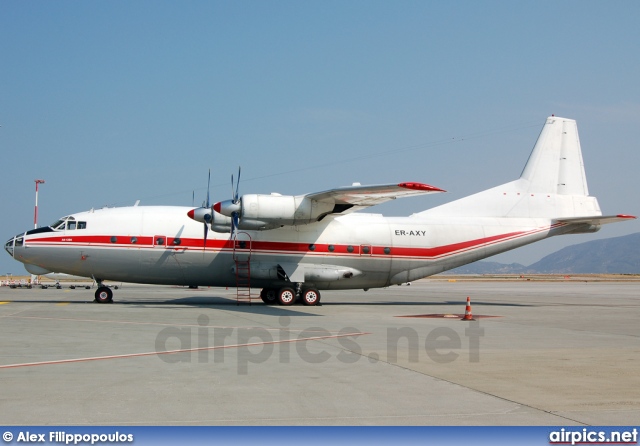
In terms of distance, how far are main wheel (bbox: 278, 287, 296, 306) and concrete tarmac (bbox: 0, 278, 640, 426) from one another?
781cm

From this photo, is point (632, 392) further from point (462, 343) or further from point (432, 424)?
point (462, 343)

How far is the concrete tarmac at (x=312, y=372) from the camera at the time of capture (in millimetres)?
8242

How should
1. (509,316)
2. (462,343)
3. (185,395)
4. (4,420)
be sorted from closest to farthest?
(4,420) < (185,395) < (462,343) < (509,316)

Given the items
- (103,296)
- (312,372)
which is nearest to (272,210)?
(103,296)

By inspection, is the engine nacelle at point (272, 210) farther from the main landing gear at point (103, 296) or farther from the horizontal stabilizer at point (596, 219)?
the horizontal stabilizer at point (596, 219)

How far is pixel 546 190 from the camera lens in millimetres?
32969

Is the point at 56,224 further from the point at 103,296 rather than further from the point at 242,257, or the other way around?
the point at 242,257

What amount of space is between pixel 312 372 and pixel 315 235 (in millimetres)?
18829

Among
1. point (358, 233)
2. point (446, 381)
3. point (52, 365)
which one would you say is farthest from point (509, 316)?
point (52, 365)

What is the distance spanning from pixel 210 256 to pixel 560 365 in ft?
62.6

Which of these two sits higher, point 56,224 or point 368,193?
point 368,193

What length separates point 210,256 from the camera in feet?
95.5

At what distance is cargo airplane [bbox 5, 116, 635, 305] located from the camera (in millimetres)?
28266

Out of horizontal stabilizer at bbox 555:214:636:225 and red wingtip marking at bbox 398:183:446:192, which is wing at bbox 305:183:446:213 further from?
horizontal stabilizer at bbox 555:214:636:225
